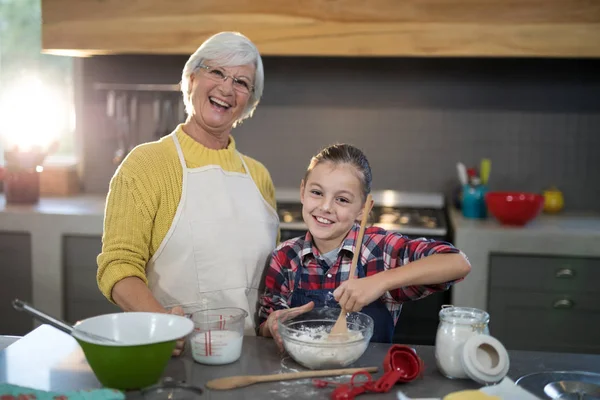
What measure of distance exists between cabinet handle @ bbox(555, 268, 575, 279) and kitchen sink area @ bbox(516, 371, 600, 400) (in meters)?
1.52

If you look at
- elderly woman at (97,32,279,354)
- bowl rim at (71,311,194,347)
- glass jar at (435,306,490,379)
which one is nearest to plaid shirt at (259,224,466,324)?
elderly woman at (97,32,279,354)

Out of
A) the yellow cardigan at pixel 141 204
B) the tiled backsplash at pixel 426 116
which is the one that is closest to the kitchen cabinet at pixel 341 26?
the tiled backsplash at pixel 426 116

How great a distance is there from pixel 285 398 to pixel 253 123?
258 centimetres

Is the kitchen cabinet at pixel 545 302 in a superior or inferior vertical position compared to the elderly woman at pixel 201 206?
inferior

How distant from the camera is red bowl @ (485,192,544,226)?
300 centimetres

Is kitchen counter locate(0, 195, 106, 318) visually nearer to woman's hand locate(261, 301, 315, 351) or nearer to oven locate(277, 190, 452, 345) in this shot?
oven locate(277, 190, 452, 345)

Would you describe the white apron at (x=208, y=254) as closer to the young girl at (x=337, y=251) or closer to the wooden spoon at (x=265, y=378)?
the young girl at (x=337, y=251)

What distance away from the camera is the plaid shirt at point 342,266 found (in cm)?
180

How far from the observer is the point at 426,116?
365 cm

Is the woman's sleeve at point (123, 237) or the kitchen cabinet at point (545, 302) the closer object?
the woman's sleeve at point (123, 237)

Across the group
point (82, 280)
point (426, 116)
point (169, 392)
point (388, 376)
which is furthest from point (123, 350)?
point (426, 116)

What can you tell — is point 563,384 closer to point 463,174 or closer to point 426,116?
point 463,174

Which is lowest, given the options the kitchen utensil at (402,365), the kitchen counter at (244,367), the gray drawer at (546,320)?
the gray drawer at (546,320)

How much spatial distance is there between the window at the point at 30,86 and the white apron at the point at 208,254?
87.1 inches
